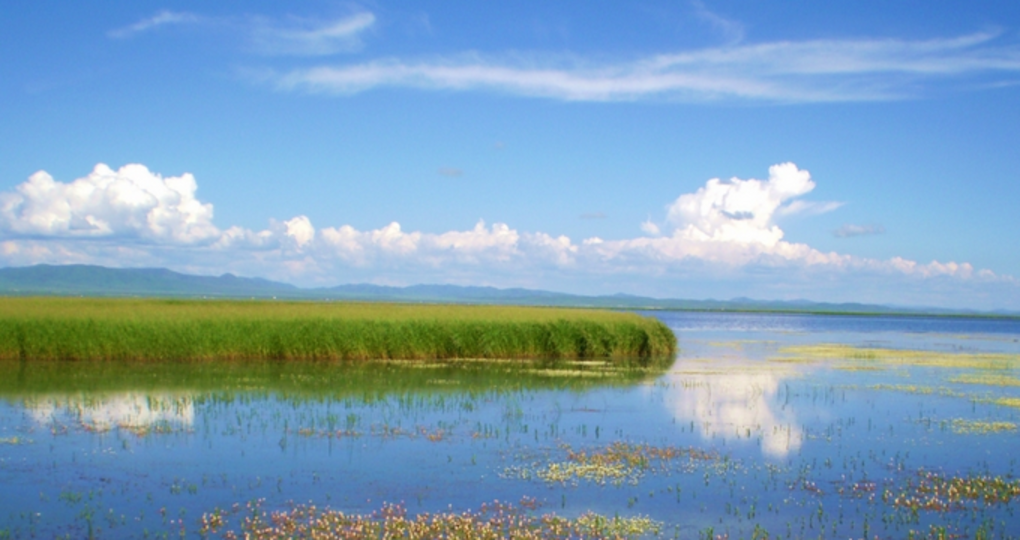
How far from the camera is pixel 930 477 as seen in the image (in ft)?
46.9

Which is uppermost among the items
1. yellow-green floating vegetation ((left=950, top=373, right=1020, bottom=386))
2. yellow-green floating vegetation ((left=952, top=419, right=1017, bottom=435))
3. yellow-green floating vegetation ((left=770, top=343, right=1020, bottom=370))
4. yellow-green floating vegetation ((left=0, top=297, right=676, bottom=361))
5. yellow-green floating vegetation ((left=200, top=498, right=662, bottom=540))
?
yellow-green floating vegetation ((left=0, top=297, right=676, bottom=361))

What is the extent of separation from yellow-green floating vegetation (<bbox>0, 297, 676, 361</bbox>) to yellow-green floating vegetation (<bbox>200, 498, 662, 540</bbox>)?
2030cm

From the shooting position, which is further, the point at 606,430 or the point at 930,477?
the point at 606,430

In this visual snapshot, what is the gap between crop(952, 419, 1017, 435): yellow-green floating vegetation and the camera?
18766 millimetres

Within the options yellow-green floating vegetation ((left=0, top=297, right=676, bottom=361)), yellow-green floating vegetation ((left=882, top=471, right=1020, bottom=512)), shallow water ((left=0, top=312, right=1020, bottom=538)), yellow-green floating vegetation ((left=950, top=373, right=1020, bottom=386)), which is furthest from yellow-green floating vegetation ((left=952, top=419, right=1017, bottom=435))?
yellow-green floating vegetation ((left=0, top=297, right=676, bottom=361))

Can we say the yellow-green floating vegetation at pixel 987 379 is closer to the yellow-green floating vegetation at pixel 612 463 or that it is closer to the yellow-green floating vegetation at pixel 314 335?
the yellow-green floating vegetation at pixel 314 335

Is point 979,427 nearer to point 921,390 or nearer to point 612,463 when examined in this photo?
point 921,390

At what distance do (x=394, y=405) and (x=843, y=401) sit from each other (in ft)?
38.2

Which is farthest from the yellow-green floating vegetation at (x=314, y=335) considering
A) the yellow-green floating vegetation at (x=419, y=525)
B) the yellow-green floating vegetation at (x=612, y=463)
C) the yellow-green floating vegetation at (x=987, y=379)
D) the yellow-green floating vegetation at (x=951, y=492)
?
the yellow-green floating vegetation at (x=951, y=492)

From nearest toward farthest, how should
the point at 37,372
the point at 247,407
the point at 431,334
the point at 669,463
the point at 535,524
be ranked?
1. the point at 535,524
2. the point at 669,463
3. the point at 247,407
4. the point at 37,372
5. the point at 431,334

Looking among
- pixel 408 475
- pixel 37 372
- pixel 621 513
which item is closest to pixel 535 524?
pixel 621 513

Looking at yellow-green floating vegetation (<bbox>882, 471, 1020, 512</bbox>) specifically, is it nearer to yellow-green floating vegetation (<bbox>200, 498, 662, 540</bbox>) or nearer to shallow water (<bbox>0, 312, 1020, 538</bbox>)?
shallow water (<bbox>0, 312, 1020, 538</bbox>)

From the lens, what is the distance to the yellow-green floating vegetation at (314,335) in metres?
29.8

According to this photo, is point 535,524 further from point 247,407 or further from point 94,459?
point 247,407
